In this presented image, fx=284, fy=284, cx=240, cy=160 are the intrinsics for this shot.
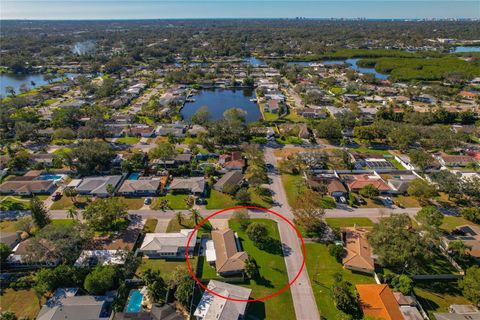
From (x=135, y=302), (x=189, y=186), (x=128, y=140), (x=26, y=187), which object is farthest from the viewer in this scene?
(x=128, y=140)

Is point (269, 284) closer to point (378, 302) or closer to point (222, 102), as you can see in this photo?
point (378, 302)

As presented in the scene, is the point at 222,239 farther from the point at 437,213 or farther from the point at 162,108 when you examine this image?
the point at 162,108

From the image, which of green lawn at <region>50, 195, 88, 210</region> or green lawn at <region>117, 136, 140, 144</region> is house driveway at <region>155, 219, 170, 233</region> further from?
green lawn at <region>117, 136, 140, 144</region>

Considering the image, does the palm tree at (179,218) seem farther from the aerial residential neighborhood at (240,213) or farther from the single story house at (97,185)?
the single story house at (97,185)

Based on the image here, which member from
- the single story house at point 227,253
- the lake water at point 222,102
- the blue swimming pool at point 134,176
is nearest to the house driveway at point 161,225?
the single story house at point 227,253

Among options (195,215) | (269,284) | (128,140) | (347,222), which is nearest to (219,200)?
(195,215)

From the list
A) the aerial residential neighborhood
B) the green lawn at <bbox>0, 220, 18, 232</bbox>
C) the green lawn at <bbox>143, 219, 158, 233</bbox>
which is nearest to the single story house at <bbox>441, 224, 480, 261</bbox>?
the aerial residential neighborhood
